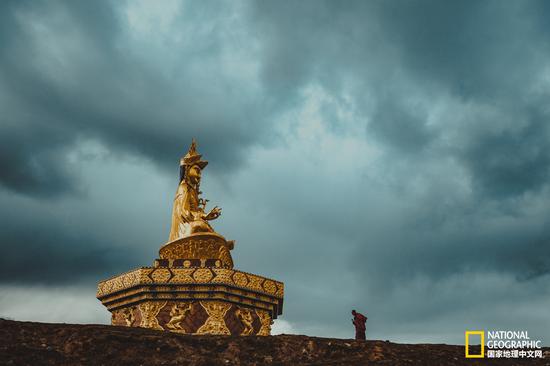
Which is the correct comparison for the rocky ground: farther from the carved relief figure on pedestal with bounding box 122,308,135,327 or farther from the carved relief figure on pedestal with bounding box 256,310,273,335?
the carved relief figure on pedestal with bounding box 256,310,273,335

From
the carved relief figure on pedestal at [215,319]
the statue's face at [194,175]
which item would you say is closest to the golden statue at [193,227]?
the statue's face at [194,175]

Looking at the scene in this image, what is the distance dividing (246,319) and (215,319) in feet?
4.51

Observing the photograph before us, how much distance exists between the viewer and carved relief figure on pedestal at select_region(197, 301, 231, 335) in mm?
22797

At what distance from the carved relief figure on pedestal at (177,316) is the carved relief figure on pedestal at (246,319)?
6.13 ft

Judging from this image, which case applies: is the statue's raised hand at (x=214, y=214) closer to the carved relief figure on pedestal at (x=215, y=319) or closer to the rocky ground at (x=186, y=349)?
→ the carved relief figure on pedestal at (x=215, y=319)

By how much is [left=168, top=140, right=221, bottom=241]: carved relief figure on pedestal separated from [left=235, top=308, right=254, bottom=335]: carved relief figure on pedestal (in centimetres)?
395

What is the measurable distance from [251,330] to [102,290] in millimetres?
6152

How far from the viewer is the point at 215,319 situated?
22969 millimetres

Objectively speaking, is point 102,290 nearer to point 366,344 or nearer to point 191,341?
point 191,341

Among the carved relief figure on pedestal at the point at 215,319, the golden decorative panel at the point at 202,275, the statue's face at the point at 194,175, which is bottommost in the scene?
the carved relief figure on pedestal at the point at 215,319

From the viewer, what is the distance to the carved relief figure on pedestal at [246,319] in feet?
77.5

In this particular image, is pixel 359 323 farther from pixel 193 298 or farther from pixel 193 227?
pixel 193 227

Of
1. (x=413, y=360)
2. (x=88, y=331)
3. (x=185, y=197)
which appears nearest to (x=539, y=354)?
(x=413, y=360)

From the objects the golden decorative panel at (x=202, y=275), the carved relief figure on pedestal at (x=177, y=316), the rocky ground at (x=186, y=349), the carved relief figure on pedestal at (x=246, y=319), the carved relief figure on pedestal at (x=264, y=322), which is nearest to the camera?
the rocky ground at (x=186, y=349)
